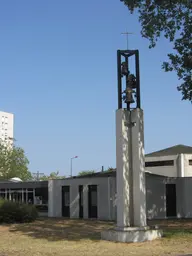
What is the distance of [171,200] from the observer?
31328mm

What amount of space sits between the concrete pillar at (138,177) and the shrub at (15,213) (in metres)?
11.0

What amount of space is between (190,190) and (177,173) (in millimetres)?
17686

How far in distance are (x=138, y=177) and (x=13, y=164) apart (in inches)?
2261

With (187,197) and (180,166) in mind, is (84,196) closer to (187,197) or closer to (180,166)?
(187,197)

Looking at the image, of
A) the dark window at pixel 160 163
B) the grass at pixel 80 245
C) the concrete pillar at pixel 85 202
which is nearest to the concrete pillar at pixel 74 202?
the concrete pillar at pixel 85 202

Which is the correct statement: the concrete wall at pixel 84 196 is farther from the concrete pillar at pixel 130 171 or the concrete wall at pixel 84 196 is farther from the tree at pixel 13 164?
the tree at pixel 13 164

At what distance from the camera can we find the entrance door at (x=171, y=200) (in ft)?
102

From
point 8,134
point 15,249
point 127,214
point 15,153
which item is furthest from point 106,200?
point 8,134

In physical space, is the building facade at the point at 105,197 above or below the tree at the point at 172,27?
below

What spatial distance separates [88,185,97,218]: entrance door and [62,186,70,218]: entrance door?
2.42 metres

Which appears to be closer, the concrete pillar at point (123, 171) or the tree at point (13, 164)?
the concrete pillar at point (123, 171)

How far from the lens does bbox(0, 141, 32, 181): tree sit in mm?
70812

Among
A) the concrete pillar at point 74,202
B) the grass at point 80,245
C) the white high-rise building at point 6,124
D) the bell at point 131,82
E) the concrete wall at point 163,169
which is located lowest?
the grass at point 80,245

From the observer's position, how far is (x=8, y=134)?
142 m
